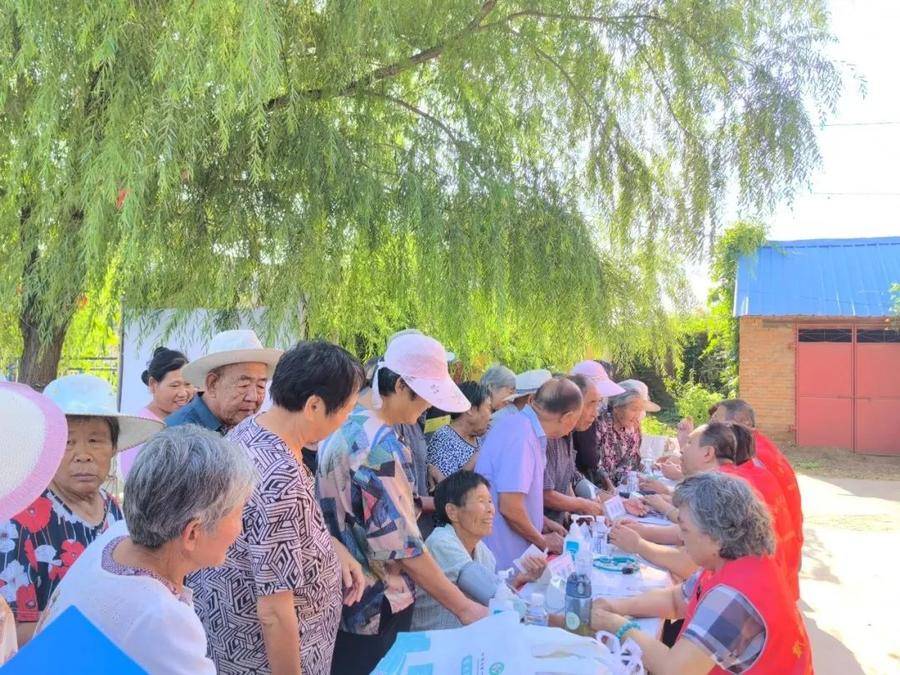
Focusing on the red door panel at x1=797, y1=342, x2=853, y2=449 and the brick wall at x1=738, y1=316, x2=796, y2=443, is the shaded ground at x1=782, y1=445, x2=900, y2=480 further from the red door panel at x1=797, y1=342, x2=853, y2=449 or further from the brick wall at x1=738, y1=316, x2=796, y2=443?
the brick wall at x1=738, y1=316, x2=796, y2=443

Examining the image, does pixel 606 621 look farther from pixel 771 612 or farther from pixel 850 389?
pixel 850 389

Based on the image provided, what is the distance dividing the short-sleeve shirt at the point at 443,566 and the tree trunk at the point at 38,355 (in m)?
2.74

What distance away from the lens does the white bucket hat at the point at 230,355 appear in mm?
2990

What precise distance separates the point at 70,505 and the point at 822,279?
16.1 metres

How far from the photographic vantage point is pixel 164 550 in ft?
4.27

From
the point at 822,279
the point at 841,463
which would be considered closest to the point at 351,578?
the point at 841,463

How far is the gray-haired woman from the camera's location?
1.20 meters

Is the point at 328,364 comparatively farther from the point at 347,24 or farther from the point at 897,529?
the point at 897,529

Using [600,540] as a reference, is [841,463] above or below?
below

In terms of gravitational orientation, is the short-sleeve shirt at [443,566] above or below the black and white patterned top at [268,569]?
below

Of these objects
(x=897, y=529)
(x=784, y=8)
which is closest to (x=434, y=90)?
(x=784, y=8)

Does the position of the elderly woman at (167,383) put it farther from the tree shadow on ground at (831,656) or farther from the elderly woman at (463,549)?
the tree shadow on ground at (831,656)

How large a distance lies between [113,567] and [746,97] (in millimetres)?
4994

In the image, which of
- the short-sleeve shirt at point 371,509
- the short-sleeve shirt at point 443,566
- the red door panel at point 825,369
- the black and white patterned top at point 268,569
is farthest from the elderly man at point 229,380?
the red door panel at point 825,369
